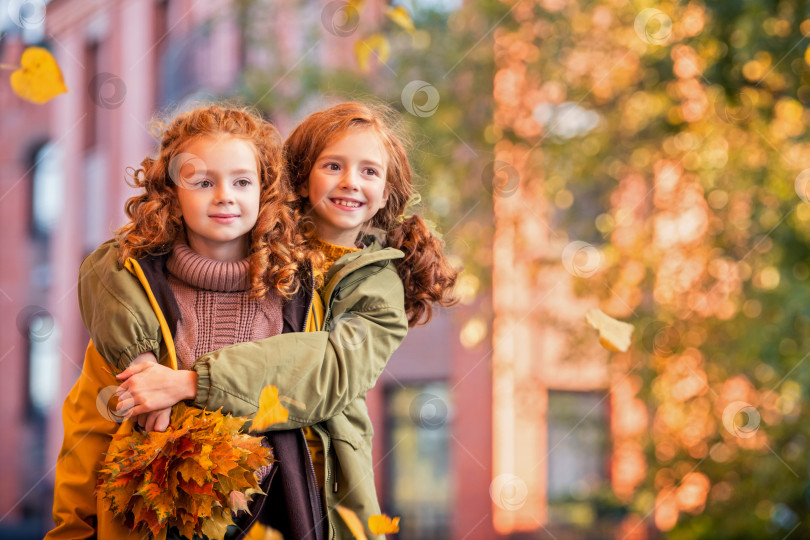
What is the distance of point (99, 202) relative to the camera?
12125mm

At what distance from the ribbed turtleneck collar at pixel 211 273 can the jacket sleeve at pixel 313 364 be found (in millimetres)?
134

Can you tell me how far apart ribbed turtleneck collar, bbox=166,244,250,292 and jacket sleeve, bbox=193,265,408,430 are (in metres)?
0.13

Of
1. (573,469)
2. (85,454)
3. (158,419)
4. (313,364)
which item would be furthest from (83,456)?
(573,469)

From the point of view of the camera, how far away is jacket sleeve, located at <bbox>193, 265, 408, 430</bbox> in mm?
1729

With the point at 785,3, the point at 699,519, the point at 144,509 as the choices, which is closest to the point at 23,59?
the point at 144,509

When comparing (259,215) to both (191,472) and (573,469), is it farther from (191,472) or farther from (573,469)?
(573,469)

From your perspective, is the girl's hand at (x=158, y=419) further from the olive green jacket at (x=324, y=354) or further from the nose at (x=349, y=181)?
the nose at (x=349, y=181)

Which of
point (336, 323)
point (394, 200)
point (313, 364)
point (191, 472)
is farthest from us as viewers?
point (394, 200)

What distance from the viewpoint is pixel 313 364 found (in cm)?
179

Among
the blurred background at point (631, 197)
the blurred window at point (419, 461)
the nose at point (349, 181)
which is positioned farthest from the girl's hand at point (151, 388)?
the blurred window at point (419, 461)

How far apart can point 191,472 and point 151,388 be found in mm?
162

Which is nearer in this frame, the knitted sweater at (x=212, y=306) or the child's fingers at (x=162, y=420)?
the child's fingers at (x=162, y=420)

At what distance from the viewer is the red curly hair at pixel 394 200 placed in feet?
6.60

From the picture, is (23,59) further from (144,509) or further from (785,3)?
(785,3)
